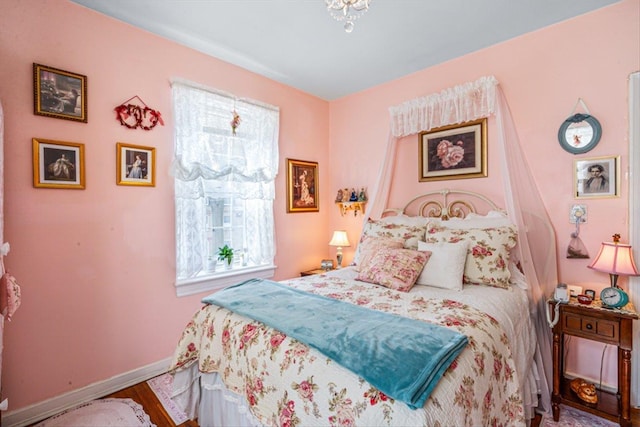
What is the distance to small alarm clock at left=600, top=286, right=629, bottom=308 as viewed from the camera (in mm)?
1910

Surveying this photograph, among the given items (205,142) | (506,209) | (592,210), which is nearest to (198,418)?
(205,142)

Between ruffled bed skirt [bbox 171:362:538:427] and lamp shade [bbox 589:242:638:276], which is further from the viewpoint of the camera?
lamp shade [bbox 589:242:638:276]

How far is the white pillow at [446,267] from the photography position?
2.17m

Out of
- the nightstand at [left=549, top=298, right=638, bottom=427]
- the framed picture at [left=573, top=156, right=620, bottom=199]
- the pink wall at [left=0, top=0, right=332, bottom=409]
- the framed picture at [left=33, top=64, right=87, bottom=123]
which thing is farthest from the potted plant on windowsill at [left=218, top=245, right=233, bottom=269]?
the framed picture at [left=573, top=156, right=620, bottom=199]

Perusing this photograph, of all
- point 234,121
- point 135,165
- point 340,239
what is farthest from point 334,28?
point 340,239

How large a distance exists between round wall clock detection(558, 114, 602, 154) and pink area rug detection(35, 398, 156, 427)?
364 centimetres

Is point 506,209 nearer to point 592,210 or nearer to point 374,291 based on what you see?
point 592,210

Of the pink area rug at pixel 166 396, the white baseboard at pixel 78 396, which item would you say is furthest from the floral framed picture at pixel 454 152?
the white baseboard at pixel 78 396

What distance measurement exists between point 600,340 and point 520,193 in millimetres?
1151

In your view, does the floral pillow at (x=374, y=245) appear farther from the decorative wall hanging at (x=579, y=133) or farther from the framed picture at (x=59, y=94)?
the framed picture at (x=59, y=94)

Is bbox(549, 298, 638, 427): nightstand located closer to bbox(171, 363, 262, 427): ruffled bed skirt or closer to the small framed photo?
bbox(171, 363, 262, 427): ruffled bed skirt

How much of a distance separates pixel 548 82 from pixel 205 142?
3.01 metres

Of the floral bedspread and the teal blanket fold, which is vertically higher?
the teal blanket fold

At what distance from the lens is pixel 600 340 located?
6.24 feet
